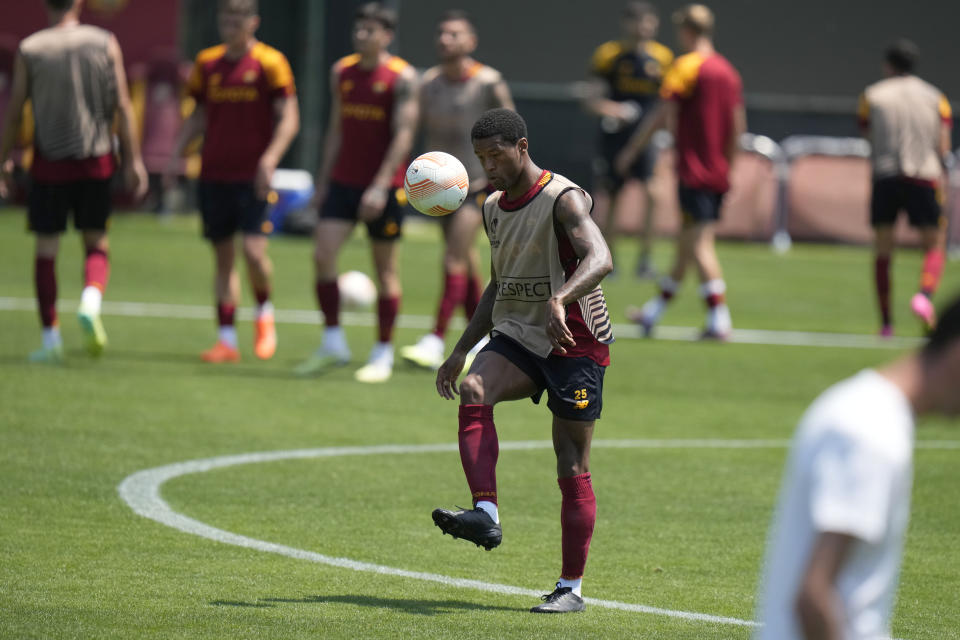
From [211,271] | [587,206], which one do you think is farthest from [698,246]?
[587,206]

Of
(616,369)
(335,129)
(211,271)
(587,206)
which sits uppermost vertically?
(587,206)

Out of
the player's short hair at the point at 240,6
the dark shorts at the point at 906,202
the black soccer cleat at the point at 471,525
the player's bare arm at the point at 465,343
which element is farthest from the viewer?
the dark shorts at the point at 906,202

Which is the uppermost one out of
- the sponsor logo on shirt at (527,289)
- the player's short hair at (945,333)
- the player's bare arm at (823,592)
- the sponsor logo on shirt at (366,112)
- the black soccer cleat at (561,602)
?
the player's short hair at (945,333)

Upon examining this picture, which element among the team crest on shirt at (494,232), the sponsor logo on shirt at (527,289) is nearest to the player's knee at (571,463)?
the sponsor logo on shirt at (527,289)

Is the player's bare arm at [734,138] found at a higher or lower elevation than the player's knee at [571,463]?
lower

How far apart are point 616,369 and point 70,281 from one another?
6.88 meters

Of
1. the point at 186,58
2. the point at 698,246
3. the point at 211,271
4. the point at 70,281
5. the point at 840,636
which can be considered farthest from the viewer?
the point at 186,58

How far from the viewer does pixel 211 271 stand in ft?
58.4

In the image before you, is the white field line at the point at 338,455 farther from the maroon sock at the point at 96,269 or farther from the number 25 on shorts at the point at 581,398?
the maroon sock at the point at 96,269

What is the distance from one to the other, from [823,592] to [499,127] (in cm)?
314

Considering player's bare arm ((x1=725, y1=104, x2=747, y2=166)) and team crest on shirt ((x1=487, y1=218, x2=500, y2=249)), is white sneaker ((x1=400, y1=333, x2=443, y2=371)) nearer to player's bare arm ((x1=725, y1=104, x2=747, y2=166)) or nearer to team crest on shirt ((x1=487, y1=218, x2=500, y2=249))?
player's bare arm ((x1=725, y1=104, x2=747, y2=166))

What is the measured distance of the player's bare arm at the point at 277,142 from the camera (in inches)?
437

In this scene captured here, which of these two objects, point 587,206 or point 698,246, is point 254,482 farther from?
point 698,246

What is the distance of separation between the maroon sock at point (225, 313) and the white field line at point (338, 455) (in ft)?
11.2
